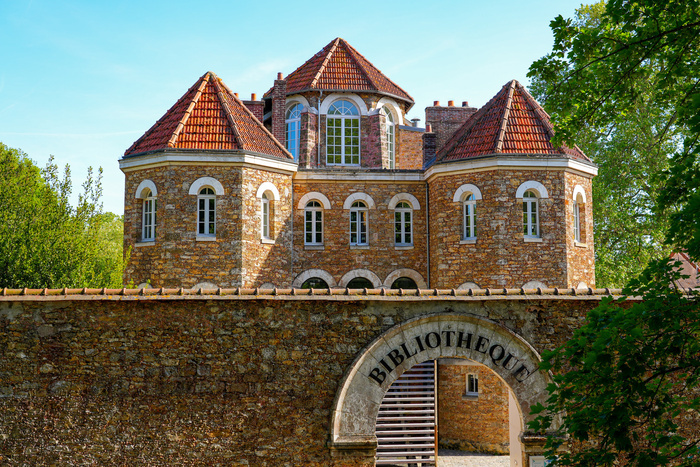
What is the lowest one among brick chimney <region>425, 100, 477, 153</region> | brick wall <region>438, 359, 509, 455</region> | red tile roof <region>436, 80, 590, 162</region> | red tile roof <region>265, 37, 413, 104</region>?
brick wall <region>438, 359, 509, 455</region>

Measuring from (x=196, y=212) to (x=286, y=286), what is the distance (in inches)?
155

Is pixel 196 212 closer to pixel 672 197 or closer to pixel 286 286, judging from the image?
pixel 286 286

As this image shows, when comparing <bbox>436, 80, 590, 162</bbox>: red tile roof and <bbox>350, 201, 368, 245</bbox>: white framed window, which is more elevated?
<bbox>436, 80, 590, 162</bbox>: red tile roof

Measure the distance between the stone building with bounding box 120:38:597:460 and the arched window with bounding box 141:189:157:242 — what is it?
61mm

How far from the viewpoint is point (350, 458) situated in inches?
474

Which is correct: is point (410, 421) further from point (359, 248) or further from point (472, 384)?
point (359, 248)

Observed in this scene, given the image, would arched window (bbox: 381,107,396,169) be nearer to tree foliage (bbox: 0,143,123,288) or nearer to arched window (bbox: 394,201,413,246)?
arched window (bbox: 394,201,413,246)

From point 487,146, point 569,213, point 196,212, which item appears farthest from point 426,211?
point 196,212

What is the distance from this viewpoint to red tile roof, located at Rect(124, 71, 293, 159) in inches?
866

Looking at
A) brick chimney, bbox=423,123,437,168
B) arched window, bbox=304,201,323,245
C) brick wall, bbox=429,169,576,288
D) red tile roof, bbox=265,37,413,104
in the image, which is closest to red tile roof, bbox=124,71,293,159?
arched window, bbox=304,201,323,245

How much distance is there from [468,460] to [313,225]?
361 inches

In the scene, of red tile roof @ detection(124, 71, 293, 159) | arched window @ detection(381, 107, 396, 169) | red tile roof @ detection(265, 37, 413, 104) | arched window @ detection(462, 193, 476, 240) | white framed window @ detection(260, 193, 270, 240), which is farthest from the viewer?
arched window @ detection(381, 107, 396, 169)

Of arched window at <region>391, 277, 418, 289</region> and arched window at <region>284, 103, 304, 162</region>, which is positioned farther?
arched window at <region>284, 103, 304, 162</region>

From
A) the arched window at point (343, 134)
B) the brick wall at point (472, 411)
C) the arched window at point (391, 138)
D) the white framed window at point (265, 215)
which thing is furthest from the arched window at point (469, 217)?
the white framed window at point (265, 215)
